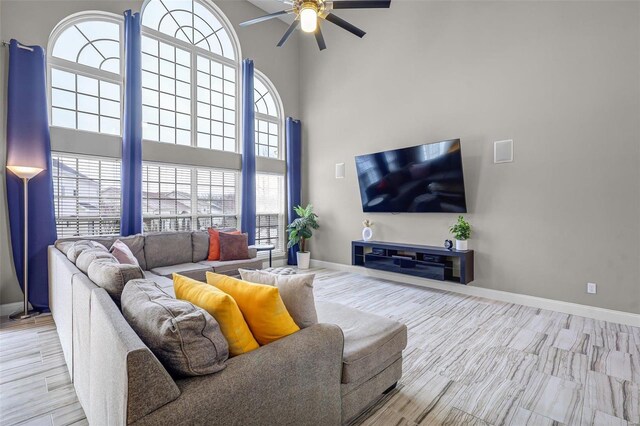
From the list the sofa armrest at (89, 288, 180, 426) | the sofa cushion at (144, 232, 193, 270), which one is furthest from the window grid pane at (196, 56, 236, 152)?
the sofa armrest at (89, 288, 180, 426)

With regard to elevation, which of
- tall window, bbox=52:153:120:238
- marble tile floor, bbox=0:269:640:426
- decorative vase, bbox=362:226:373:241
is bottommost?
marble tile floor, bbox=0:269:640:426

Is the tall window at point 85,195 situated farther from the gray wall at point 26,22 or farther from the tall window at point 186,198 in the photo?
the gray wall at point 26,22

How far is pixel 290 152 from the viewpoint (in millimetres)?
6691

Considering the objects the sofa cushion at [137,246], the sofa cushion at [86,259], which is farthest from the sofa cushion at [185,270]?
the sofa cushion at [86,259]

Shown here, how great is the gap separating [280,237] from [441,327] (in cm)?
412

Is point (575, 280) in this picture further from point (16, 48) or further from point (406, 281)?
point (16, 48)

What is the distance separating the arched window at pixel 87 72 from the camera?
161 inches

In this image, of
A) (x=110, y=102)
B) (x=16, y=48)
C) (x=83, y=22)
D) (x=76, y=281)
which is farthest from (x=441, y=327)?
(x=83, y=22)

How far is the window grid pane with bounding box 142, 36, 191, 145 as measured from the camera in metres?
4.88

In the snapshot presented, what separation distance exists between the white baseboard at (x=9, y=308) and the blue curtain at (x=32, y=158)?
215 millimetres

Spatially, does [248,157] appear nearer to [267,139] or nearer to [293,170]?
[267,139]

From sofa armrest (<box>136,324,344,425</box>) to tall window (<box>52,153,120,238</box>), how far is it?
4150 mm

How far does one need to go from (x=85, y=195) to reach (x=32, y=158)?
736mm

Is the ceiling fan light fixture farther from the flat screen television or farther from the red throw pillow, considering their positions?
the red throw pillow
